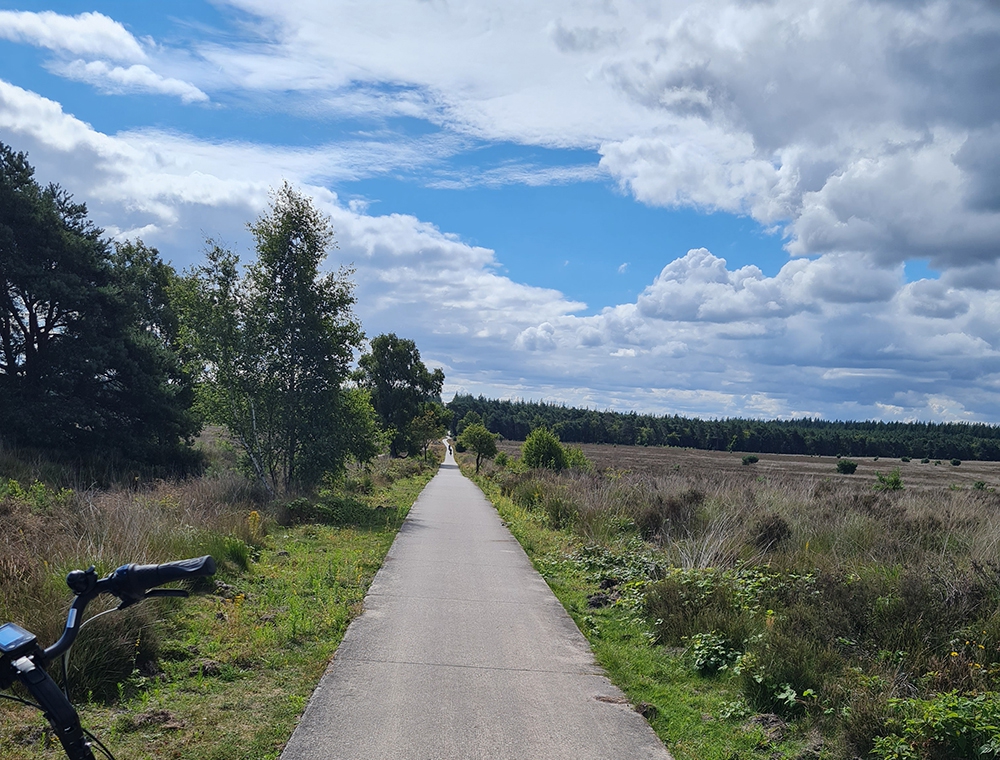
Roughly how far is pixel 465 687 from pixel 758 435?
430 ft

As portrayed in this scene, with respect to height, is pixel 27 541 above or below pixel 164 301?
below

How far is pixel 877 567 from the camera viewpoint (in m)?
8.98

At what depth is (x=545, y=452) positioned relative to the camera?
33062 millimetres

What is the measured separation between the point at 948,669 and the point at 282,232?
64.8 feet

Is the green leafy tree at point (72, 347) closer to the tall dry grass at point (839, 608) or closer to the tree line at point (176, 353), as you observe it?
the tree line at point (176, 353)

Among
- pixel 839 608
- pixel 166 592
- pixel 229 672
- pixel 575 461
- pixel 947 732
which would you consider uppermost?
pixel 166 592

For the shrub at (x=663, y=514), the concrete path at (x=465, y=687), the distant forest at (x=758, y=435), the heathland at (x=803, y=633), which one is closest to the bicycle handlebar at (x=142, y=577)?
the concrete path at (x=465, y=687)

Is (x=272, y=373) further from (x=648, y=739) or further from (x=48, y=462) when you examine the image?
(x=648, y=739)

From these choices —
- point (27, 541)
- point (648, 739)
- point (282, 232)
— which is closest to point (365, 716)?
point (648, 739)

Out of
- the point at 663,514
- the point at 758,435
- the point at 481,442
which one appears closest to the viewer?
the point at 663,514

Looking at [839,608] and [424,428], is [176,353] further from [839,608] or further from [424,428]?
[424,428]

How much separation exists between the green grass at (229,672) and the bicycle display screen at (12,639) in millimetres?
3029

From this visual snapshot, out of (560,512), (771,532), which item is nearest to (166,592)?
(771,532)

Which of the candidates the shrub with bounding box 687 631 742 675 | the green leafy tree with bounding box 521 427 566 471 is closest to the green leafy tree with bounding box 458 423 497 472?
the green leafy tree with bounding box 521 427 566 471
